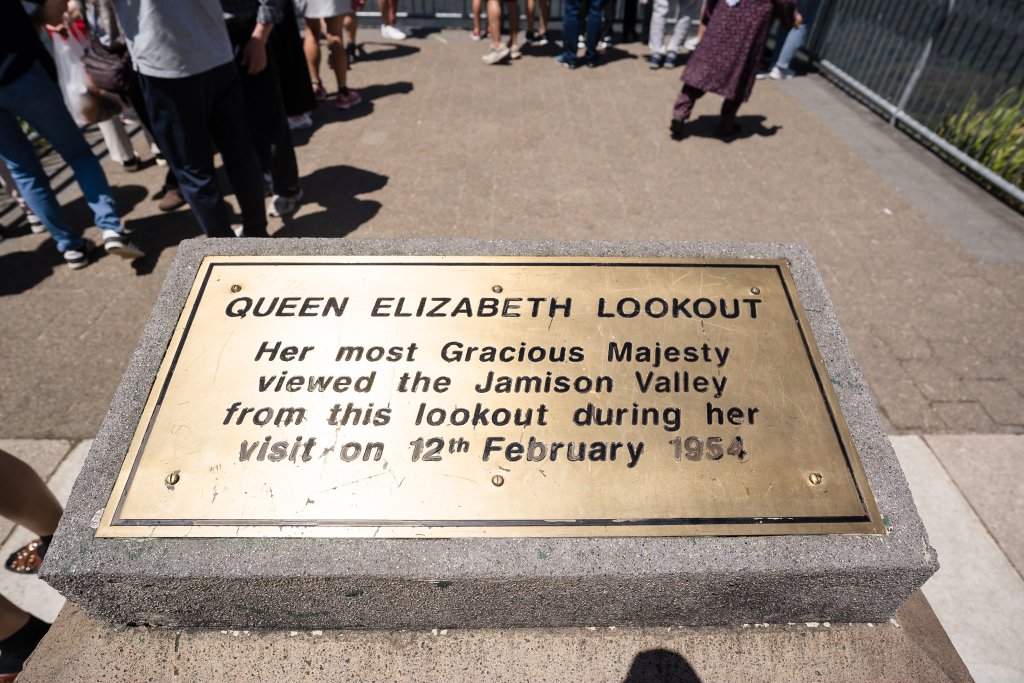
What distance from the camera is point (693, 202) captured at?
4.77 meters

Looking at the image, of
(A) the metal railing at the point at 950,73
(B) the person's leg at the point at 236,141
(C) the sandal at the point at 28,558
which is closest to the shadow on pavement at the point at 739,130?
(A) the metal railing at the point at 950,73

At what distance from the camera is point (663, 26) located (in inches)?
290

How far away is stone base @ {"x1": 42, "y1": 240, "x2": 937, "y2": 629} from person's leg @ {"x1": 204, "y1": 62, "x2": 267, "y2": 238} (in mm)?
2153

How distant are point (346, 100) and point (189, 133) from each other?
3.47 m

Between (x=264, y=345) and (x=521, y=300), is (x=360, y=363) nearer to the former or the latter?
(x=264, y=345)

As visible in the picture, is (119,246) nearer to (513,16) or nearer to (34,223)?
(34,223)

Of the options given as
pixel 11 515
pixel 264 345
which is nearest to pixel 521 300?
pixel 264 345

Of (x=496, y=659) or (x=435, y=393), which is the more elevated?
(x=435, y=393)

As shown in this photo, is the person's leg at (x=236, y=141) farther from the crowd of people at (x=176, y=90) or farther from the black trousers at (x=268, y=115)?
the black trousers at (x=268, y=115)

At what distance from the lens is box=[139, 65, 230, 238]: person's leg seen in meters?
2.95

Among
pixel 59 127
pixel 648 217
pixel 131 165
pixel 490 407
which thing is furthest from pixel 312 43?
pixel 490 407

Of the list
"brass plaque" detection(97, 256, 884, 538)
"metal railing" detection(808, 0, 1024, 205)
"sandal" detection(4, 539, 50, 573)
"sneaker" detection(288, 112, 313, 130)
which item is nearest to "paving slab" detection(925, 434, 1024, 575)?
"brass plaque" detection(97, 256, 884, 538)

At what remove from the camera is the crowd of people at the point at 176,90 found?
9.64ft

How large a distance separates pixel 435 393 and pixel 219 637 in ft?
3.25
